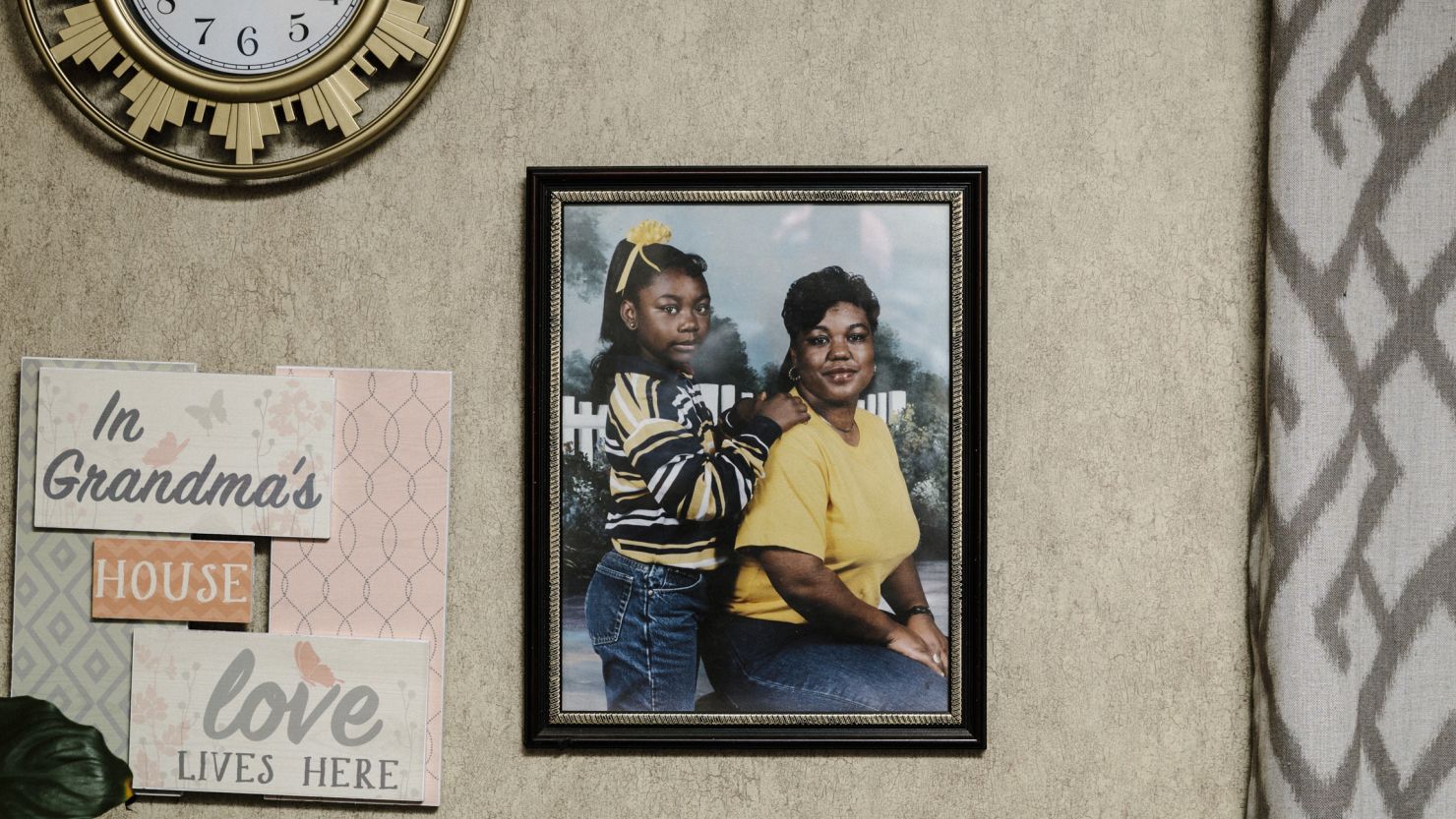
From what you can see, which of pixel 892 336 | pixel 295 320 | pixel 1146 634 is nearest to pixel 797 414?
pixel 892 336

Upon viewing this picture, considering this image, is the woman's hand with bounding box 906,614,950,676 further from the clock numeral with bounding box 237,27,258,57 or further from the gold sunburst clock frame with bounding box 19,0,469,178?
the clock numeral with bounding box 237,27,258,57

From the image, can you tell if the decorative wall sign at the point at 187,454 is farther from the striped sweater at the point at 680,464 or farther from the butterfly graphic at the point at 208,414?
the striped sweater at the point at 680,464

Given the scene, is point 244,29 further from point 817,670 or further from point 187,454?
point 817,670

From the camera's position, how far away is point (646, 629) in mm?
1011

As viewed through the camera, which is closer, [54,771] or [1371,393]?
[54,771]

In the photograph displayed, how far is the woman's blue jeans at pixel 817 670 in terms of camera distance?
101cm

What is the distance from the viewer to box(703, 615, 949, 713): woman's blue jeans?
1.01 m

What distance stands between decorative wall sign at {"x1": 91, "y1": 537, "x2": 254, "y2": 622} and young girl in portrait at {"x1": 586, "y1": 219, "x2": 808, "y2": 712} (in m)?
0.41

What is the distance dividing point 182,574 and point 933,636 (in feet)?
2.70

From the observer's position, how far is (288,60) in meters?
1.01

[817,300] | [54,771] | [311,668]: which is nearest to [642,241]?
[817,300]

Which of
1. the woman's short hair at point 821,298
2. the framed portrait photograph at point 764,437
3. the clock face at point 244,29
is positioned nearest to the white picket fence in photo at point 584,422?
the framed portrait photograph at point 764,437

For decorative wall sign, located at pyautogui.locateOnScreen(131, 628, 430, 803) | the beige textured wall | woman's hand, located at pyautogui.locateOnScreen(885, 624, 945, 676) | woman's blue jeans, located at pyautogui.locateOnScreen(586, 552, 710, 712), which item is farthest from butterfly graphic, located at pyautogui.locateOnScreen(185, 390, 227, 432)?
woman's hand, located at pyautogui.locateOnScreen(885, 624, 945, 676)

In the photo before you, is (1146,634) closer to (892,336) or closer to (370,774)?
(892,336)
